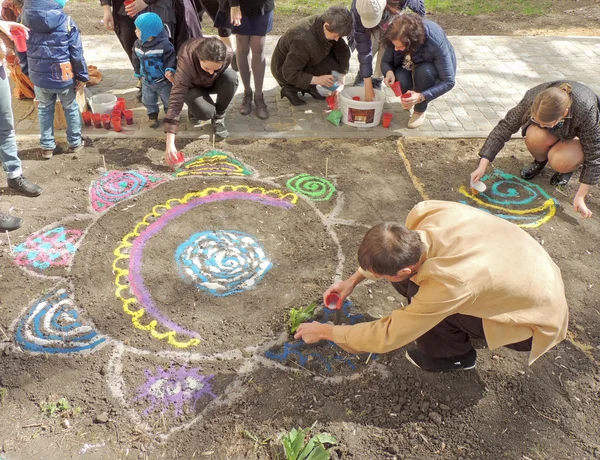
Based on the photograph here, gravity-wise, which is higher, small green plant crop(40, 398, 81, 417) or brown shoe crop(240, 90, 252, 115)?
brown shoe crop(240, 90, 252, 115)

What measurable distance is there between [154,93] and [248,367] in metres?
3.42

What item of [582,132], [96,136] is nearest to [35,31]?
[96,136]

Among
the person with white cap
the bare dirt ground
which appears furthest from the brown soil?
the bare dirt ground

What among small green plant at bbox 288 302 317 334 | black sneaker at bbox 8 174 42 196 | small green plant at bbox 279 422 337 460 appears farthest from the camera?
black sneaker at bbox 8 174 42 196

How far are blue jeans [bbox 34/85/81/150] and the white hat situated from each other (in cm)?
294

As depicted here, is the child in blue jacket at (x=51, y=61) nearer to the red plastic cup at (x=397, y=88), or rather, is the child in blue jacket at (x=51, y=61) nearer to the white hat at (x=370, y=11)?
the white hat at (x=370, y=11)

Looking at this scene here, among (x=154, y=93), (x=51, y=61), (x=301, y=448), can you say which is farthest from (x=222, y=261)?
(x=154, y=93)

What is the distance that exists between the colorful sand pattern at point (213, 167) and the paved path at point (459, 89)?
486mm

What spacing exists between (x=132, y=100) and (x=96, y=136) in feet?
3.04

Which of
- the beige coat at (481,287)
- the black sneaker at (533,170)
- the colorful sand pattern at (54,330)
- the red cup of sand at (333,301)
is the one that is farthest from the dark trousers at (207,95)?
the beige coat at (481,287)

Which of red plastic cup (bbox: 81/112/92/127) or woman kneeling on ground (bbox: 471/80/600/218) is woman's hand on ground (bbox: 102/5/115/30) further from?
woman kneeling on ground (bbox: 471/80/600/218)

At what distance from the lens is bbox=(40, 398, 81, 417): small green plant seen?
276cm

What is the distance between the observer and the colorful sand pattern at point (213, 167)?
473 centimetres

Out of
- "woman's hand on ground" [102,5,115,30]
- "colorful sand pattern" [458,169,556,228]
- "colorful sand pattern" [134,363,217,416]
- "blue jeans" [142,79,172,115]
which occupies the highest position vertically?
"woman's hand on ground" [102,5,115,30]
